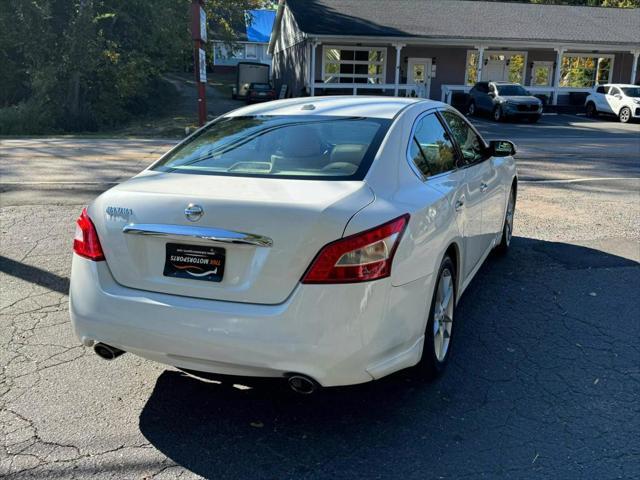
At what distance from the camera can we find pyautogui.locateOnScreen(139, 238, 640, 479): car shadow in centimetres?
293

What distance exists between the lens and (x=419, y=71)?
3362 cm

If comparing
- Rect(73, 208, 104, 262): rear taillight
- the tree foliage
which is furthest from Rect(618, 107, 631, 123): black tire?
Rect(73, 208, 104, 262): rear taillight

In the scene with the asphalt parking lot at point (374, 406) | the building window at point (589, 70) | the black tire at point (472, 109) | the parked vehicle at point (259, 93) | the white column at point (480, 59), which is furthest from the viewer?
the parked vehicle at point (259, 93)

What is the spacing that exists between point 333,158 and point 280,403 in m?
1.46

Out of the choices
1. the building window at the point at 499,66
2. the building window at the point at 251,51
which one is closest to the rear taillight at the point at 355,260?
the building window at the point at 499,66

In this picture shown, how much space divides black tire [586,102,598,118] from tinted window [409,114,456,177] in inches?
1102

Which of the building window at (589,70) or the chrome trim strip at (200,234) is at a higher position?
the building window at (589,70)

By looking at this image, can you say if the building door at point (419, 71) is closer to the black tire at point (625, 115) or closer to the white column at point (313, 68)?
the white column at point (313, 68)

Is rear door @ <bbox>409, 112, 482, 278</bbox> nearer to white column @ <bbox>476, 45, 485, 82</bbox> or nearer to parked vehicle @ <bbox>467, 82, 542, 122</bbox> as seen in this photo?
parked vehicle @ <bbox>467, 82, 542, 122</bbox>

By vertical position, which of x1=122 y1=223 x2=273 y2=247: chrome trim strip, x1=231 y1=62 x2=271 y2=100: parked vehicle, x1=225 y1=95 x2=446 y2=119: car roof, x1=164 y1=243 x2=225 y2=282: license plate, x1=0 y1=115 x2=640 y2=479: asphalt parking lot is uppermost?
x1=231 y1=62 x2=271 y2=100: parked vehicle

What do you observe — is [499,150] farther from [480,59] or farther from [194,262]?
[480,59]

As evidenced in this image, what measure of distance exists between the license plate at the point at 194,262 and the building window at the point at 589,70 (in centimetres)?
3702

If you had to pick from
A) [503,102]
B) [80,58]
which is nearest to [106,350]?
[503,102]

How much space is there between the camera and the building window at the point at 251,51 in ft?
198
